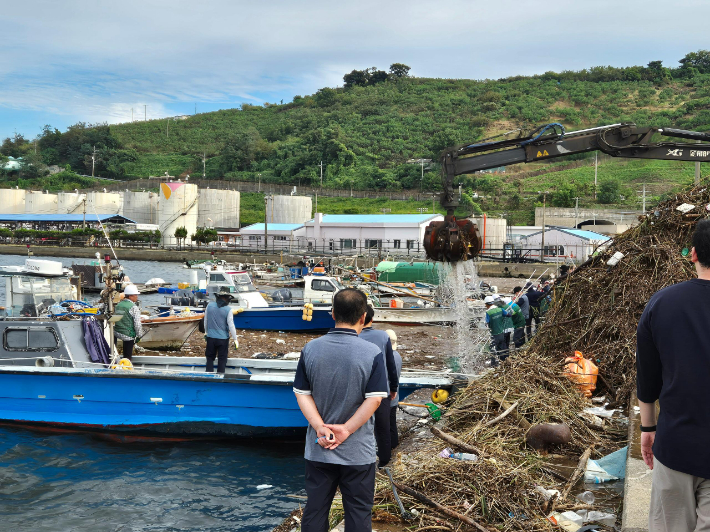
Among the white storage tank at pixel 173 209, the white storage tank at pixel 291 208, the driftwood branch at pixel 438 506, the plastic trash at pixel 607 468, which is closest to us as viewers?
the driftwood branch at pixel 438 506

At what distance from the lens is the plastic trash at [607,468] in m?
6.30

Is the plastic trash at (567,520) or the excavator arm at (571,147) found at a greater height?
the excavator arm at (571,147)

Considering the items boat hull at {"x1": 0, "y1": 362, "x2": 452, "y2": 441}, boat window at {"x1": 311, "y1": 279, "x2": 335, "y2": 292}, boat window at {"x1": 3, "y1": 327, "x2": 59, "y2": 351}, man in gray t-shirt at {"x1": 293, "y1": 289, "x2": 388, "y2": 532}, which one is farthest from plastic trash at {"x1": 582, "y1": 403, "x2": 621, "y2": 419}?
boat window at {"x1": 311, "y1": 279, "x2": 335, "y2": 292}

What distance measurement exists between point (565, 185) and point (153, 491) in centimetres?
7090

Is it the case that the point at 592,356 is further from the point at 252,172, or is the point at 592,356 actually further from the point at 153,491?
the point at 252,172

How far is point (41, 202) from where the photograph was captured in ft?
276

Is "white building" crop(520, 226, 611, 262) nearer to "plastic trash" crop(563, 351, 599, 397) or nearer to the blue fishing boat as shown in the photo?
"plastic trash" crop(563, 351, 599, 397)

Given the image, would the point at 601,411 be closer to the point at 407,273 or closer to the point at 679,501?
the point at 679,501

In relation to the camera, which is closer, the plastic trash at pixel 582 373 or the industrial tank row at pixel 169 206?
the plastic trash at pixel 582 373

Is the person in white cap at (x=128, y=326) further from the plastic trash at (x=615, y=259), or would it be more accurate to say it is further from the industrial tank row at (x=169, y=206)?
the industrial tank row at (x=169, y=206)

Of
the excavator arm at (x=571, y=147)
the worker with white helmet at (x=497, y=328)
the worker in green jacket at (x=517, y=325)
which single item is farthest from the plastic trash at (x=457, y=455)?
the worker in green jacket at (x=517, y=325)

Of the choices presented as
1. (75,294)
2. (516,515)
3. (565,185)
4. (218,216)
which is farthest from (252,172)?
(516,515)

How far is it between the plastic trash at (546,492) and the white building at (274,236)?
54.8 metres

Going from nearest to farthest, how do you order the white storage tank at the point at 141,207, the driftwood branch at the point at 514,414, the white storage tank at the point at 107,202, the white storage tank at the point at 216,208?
the driftwood branch at the point at 514,414 → the white storage tank at the point at 216,208 → the white storage tank at the point at 141,207 → the white storage tank at the point at 107,202
